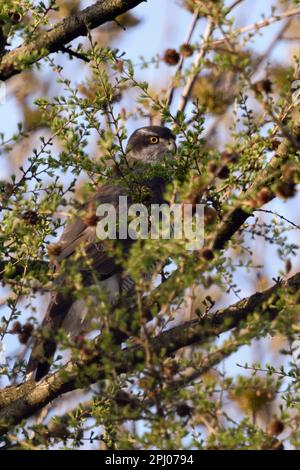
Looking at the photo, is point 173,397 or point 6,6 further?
point 6,6

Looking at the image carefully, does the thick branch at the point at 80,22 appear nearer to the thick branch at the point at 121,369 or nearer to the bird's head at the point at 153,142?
the thick branch at the point at 121,369

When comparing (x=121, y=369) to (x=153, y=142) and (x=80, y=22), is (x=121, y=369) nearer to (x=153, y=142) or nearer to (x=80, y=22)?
(x=80, y=22)

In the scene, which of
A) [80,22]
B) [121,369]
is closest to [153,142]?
[80,22]

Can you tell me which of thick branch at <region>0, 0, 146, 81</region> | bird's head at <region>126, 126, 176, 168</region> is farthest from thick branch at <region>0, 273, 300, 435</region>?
bird's head at <region>126, 126, 176, 168</region>

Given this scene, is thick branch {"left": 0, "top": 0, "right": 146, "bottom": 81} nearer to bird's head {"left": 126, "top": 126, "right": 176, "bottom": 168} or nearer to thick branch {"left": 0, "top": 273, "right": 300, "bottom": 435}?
thick branch {"left": 0, "top": 273, "right": 300, "bottom": 435}

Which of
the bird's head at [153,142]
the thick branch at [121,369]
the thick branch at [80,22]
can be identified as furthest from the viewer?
the bird's head at [153,142]

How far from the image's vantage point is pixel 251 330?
2.90 m

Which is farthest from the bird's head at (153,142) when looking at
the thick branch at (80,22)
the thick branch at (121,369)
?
the thick branch at (121,369)

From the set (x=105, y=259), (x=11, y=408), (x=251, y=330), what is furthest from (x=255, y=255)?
(x=251, y=330)

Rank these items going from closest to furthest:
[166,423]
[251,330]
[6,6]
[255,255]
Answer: [166,423] < [251,330] < [6,6] < [255,255]

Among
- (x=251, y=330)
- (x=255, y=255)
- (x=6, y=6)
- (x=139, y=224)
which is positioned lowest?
(x=251, y=330)
